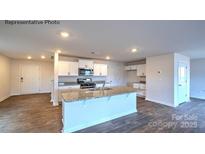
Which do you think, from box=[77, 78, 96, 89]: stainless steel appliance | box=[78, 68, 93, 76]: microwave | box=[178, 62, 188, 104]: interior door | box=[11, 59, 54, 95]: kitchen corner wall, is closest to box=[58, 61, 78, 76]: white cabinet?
box=[78, 68, 93, 76]: microwave

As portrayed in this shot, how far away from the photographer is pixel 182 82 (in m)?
5.36

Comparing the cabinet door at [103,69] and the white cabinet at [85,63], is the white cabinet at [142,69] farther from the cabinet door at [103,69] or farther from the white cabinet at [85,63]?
the white cabinet at [85,63]

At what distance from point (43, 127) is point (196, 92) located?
791 cm

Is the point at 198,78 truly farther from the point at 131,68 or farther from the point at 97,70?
the point at 97,70

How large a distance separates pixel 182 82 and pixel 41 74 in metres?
8.44

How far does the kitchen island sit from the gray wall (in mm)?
5152

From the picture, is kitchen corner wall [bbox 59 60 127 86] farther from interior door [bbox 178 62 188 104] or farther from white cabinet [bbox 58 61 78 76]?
interior door [bbox 178 62 188 104]

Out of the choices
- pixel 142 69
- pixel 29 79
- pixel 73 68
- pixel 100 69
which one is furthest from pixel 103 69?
pixel 29 79

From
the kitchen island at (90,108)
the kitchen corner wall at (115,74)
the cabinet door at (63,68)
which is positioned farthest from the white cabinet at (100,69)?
the kitchen island at (90,108)

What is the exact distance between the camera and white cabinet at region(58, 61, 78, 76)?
5.30 meters

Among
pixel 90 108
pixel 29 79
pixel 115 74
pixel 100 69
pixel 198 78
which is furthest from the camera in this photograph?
pixel 115 74

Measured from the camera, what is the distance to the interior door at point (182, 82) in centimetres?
513

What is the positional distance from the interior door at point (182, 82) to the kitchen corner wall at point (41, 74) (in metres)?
7.88

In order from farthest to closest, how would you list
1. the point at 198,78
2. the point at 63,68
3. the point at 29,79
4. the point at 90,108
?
the point at 29,79 < the point at 198,78 < the point at 63,68 < the point at 90,108
